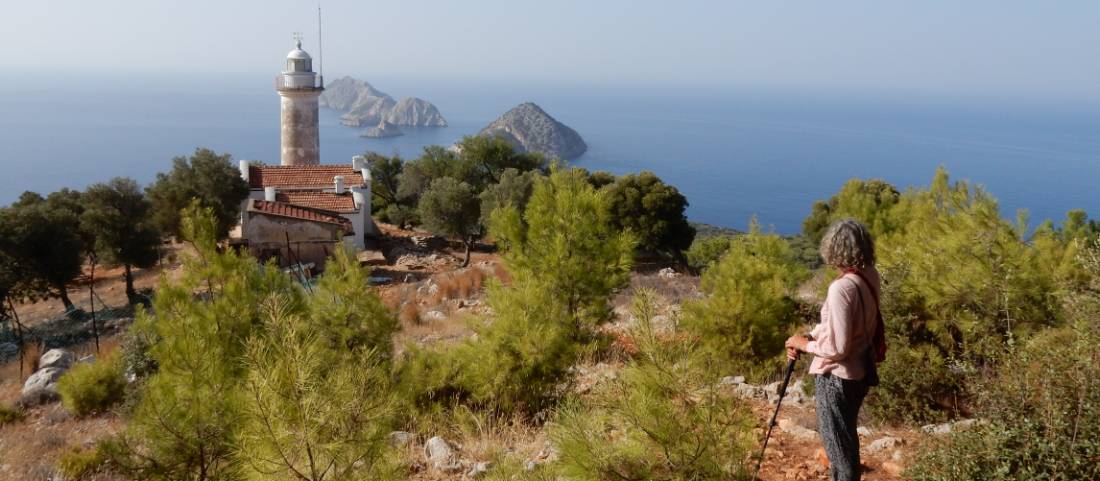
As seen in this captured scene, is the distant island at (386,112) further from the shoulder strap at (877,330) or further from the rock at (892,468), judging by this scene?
the shoulder strap at (877,330)

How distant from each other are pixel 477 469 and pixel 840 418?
8.83 feet

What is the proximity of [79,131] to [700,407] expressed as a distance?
126 m

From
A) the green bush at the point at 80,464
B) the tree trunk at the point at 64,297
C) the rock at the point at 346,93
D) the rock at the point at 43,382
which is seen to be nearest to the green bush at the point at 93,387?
→ the rock at the point at 43,382

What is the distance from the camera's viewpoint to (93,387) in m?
8.64

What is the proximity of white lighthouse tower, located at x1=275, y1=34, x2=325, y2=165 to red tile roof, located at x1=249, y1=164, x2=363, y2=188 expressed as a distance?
4683 mm

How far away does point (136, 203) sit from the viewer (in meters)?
21.4

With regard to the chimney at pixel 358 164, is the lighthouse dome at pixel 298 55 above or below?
above

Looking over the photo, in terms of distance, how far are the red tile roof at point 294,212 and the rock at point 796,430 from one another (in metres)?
17.7

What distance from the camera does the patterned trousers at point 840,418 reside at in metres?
3.57

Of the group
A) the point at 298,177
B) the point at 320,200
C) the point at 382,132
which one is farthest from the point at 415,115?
the point at 320,200

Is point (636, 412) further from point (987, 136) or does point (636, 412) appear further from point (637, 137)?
point (987, 136)

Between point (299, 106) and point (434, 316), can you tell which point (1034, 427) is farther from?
point (299, 106)

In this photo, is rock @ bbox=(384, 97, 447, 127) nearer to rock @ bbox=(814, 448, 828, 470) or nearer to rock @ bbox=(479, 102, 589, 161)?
rock @ bbox=(479, 102, 589, 161)

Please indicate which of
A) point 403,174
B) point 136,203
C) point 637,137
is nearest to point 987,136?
point 637,137
